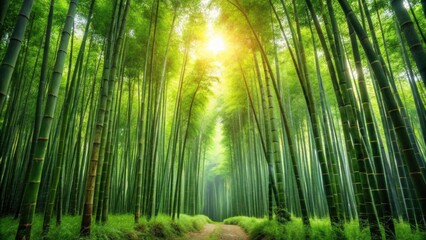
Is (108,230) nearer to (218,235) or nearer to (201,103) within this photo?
(218,235)

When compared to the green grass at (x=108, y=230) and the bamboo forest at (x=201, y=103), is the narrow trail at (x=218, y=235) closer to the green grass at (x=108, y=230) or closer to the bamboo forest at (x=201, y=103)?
the bamboo forest at (x=201, y=103)

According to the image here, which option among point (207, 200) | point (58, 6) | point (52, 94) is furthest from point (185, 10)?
point (207, 200)

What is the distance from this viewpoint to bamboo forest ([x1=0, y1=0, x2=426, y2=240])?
2154 millimetres

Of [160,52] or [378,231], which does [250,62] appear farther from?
[378,231]

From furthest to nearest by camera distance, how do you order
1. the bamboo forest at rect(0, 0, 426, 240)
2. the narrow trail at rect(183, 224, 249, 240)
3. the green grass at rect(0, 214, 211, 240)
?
1. the narrow trail at rect(183, 224, 249, 240)
2. the green grass at rect(0, 214, 211, 240)
3. the bamboo forest at rect(0, 0, 426, 240)

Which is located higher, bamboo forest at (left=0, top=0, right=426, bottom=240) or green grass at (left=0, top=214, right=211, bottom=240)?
bamboo forest at (left=0, top=0, right=426, bottom=240)

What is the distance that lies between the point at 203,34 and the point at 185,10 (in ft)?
2.96

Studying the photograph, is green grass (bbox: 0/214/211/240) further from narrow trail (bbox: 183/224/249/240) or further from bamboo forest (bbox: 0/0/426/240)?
narrow trail (bbox: 183/224/249/240)

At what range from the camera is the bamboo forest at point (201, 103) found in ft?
7.07

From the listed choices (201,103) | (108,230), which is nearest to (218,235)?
(108,230)

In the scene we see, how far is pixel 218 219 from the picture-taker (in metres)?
22.3

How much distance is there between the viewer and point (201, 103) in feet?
25.5

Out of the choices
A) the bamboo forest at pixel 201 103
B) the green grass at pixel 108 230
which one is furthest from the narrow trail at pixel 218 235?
the green grass at pixel 108 230

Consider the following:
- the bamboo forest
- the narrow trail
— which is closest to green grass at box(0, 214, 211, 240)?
the bamboo forest
